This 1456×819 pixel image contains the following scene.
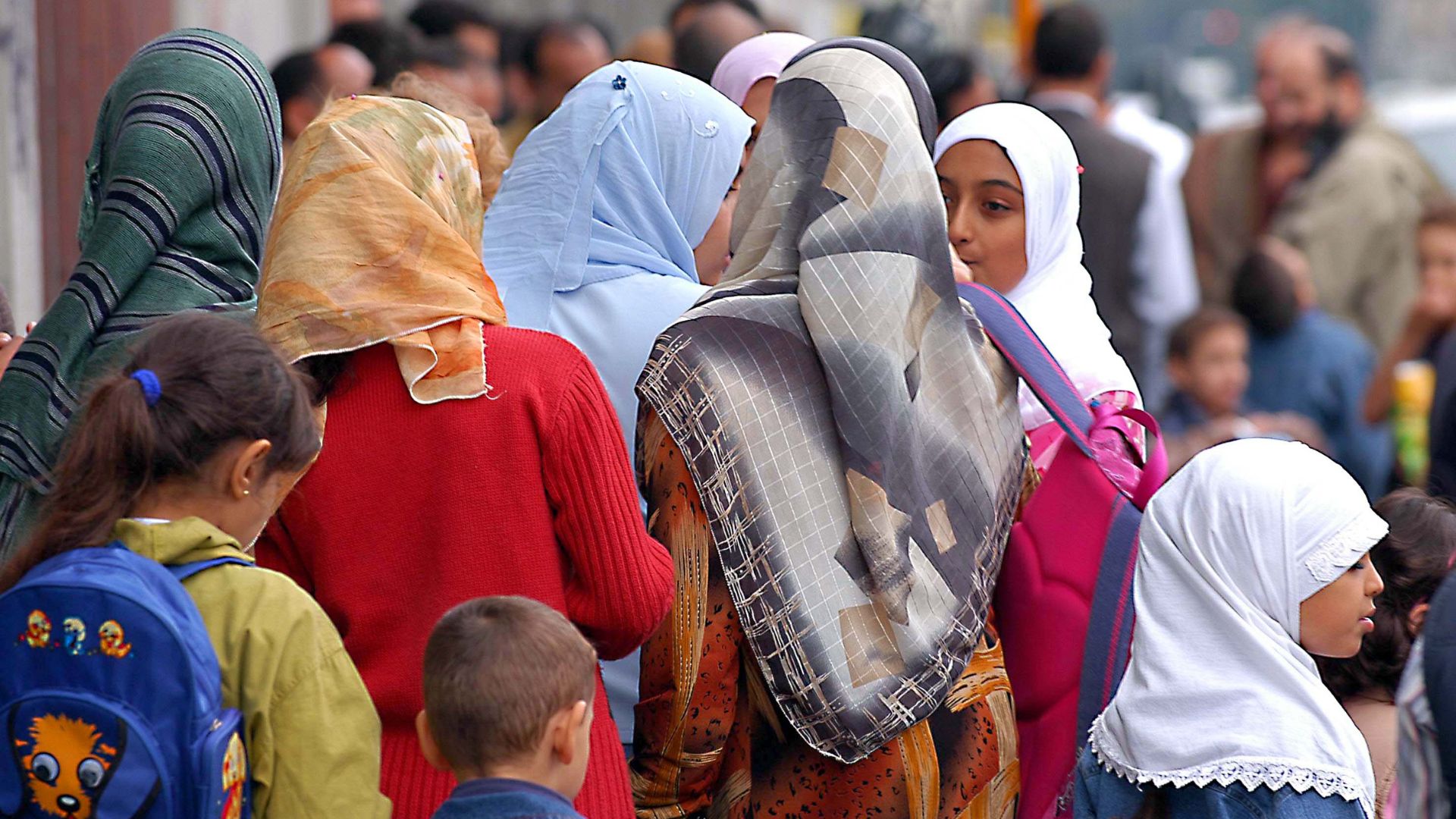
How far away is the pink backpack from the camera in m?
2.76

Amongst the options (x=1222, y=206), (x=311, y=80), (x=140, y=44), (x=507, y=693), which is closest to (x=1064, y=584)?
(x=507, y=693)

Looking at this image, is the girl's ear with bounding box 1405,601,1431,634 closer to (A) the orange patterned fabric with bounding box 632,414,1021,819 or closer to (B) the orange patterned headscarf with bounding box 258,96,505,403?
(A) the orange patterned fabric with bounding box 632,414,1021,819

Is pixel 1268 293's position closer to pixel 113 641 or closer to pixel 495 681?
pixel 495 681

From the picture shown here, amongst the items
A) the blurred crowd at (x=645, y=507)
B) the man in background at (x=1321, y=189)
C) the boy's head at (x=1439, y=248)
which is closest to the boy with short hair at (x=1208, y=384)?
the boy's head at (x=1439, y=248)

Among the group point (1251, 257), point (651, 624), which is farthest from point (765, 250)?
point (1251, 257)

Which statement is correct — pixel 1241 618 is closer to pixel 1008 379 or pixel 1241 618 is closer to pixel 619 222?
pixel 1008 379

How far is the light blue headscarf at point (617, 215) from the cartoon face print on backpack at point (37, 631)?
1030mm

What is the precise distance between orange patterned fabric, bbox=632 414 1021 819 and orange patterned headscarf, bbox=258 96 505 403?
0.35m

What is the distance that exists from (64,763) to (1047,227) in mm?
2048

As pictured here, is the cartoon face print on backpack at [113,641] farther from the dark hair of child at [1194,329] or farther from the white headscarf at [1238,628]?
the dark hair of child at [1194,329]

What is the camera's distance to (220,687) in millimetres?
2059

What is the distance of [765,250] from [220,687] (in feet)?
3.49

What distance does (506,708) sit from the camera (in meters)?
2.10

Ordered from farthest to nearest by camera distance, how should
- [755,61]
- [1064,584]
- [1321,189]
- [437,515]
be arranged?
[1321,189], [755,61], [1064,584], [437,515]
